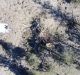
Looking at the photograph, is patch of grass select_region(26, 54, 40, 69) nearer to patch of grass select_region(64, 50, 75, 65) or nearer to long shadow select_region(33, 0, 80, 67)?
long shadow select_region(33, 0, 80, 67)

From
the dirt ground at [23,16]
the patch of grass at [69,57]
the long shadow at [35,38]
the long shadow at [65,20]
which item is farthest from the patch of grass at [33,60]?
the patch of grass at [69,57]

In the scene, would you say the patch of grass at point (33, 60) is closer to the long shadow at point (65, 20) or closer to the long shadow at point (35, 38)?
the long shadow at point (35, 38)

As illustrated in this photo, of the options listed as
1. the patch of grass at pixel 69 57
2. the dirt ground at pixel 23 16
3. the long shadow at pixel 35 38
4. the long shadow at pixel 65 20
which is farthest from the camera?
the dirt ground at pixel 23 16

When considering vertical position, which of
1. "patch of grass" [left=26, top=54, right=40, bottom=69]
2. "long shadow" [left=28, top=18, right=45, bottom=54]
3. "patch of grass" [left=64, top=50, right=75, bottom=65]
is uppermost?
"long shadow" [left=28, top=18, right=45, bottom=54]

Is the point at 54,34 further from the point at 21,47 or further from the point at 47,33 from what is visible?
the point at 21,47

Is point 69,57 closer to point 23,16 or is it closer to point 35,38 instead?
point 35,38

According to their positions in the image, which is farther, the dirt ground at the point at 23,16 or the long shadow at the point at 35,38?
the dirt ground at the point at 23,16

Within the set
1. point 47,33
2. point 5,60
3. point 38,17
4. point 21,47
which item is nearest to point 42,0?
point 38,17

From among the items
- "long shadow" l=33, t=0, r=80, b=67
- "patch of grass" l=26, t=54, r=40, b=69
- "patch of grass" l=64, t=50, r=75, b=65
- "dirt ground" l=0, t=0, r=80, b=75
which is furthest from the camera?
"dirt ground" l=0, t=0, r=80, b=75

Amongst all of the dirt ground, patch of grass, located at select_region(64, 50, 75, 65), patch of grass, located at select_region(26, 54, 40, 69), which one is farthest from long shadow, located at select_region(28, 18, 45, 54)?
patch of grass, located at select_region(64, 50, 75, 65)

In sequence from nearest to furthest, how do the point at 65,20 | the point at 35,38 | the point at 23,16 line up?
the point at 35,38, the point at 65,20, the point at 23,16

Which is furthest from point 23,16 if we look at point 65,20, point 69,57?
point 69,57
